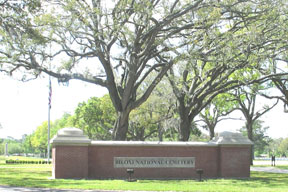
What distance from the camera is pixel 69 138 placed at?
2006 centimetres

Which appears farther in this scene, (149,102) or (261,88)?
(149,102)

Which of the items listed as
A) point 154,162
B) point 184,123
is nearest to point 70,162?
point 154,162

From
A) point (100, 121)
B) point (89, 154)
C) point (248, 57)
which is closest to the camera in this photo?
point (89, 154)

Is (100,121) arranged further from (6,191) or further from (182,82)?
(6,191)


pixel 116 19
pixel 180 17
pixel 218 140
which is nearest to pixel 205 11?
pixel 180 17

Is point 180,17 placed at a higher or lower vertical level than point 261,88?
higher

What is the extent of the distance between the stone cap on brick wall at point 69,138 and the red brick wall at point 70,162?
260mm

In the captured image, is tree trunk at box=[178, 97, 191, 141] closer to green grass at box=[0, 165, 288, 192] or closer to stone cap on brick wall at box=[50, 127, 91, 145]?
green grass at box=[0, 165, 288, 192]

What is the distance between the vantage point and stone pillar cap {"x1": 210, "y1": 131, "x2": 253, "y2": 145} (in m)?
22.1

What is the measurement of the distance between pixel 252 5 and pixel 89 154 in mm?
12019

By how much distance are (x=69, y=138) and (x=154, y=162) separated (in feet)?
15.2

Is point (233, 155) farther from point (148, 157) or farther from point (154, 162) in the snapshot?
point (148, 157)

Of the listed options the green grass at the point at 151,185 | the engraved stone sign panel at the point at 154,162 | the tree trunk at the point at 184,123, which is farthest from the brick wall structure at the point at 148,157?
the tree trunk at the point at 184,123

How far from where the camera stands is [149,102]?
44531 millimetres
